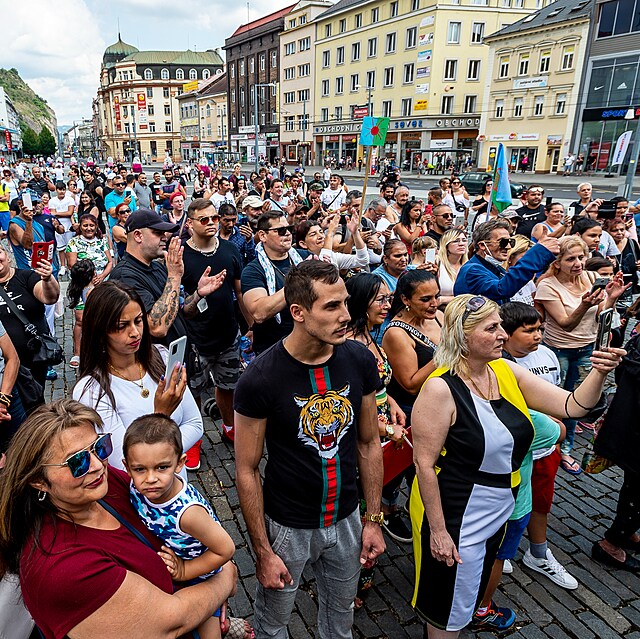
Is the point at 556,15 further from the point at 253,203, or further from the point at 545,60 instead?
the point at 253,203

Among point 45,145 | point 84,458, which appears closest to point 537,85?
point 84,458

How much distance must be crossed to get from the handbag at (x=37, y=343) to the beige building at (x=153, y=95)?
105 m

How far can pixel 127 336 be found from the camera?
103 inches

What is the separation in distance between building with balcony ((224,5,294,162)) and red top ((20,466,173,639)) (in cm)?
6936

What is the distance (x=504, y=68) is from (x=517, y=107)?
3.85 metres

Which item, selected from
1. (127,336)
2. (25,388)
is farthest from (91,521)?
(25,388)

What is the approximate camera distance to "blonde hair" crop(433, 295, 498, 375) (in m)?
2.58

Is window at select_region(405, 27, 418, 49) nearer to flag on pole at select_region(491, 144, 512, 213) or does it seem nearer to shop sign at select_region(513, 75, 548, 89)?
shop sign at select_region(513, 75, 548, 89)

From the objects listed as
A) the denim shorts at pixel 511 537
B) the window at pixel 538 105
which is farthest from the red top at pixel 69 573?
the window at pixel 538 105

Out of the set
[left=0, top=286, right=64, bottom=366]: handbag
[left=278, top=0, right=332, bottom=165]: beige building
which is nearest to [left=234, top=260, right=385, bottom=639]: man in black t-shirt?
[left=0, top=286, right=64, bottom=366]: handbag

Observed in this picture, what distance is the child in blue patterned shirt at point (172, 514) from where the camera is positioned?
6.24 ft

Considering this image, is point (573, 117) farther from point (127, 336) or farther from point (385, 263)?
point (127, 336)

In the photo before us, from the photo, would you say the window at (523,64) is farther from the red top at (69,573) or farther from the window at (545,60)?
the red top at (69,573)

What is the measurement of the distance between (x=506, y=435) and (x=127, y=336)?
205cm
